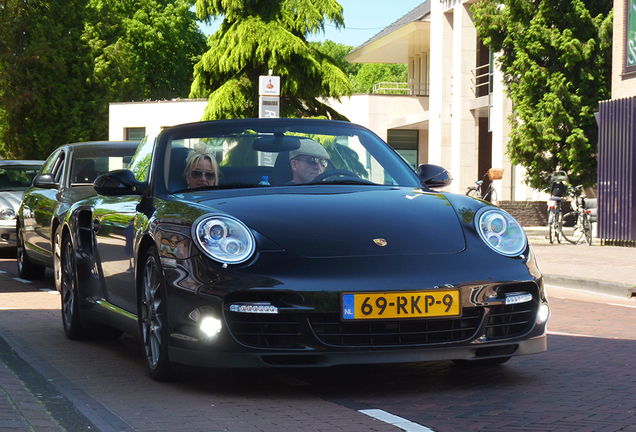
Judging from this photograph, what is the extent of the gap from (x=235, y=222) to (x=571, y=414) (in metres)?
1.77

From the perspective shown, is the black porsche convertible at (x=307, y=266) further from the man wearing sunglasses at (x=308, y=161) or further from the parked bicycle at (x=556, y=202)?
the parked bicycle at (x=556, y=202)

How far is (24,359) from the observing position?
5832 mm

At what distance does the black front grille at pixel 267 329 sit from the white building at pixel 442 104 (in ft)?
78.8

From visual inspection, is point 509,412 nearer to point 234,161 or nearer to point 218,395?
point 218,395

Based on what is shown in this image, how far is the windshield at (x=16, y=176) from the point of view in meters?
14.9

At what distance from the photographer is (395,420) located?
4207mm

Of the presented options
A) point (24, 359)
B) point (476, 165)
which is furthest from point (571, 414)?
point (476, 165)

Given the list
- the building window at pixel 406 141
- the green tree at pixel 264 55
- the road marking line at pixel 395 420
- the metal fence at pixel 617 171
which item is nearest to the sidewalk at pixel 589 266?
the metal fence at pixel 617 171

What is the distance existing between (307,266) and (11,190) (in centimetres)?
1124

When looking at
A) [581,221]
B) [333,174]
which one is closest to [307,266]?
[333,174]

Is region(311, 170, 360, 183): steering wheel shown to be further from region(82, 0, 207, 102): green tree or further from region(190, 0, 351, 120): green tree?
region(82, 0, 207, 102): green tree

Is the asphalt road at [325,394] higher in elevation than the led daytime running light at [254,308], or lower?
lower

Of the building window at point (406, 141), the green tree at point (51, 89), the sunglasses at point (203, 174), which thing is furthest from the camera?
the green tree at point (51, 89)

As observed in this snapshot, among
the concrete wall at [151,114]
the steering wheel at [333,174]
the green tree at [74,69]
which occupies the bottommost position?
the steering wheel at [333,174]
